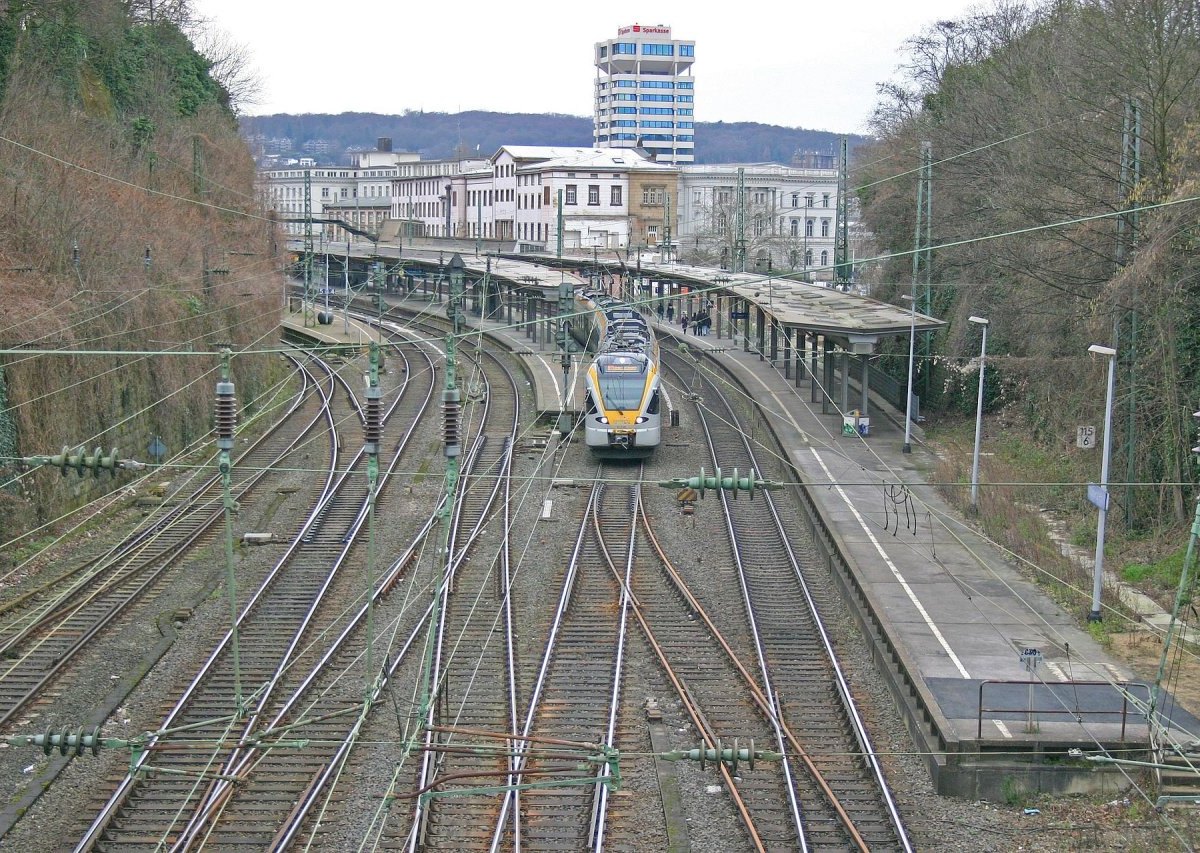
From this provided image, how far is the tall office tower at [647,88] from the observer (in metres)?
165

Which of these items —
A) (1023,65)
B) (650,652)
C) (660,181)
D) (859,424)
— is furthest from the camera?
(660,181)

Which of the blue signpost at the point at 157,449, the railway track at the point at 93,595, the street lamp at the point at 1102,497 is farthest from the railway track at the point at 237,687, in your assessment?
the street lamp at the point at 1102,497

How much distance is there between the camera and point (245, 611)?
782 inches

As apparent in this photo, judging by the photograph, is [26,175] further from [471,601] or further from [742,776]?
[742,776]

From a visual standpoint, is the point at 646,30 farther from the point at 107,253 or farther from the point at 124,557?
the point at 124,557

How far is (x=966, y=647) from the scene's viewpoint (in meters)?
18.3

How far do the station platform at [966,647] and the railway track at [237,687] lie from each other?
6.74 meters

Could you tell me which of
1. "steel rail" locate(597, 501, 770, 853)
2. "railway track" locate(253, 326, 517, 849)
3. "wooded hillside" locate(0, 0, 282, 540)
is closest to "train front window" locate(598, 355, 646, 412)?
"railway track" locate(253, 326, 517, 849)

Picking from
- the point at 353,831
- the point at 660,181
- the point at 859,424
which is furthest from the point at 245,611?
the point at 660,181

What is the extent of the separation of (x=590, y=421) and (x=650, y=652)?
12.2 metres

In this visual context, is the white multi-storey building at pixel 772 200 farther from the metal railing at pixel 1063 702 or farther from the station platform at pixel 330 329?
the metal railing at pixel 1063 702

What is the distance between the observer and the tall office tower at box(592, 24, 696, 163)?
16462 centimetres

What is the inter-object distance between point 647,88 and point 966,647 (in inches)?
6024

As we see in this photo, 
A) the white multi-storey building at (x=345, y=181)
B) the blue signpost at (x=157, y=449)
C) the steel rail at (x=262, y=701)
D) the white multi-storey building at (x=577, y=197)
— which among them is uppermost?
the white multi-storey building at (x=345, y=181)
